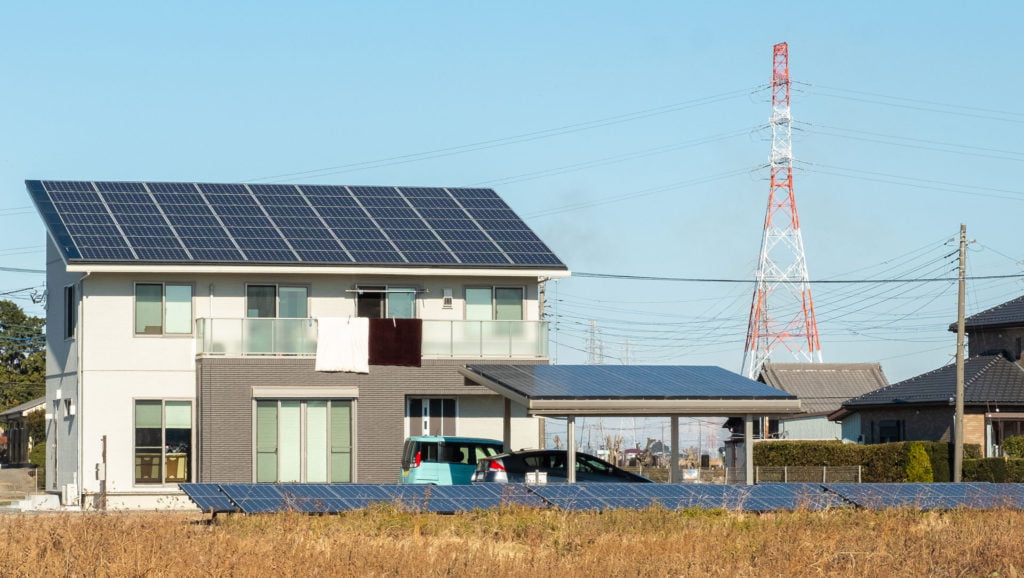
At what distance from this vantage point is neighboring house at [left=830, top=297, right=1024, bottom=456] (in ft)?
148

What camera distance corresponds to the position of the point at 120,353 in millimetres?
33438

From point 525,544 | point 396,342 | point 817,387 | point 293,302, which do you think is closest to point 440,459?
point 396,342

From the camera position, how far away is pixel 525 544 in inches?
709

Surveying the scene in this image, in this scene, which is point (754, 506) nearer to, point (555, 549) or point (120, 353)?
point (555, 549)

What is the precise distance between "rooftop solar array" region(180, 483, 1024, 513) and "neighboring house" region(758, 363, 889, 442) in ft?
Result: 122

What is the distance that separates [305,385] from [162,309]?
3.95m

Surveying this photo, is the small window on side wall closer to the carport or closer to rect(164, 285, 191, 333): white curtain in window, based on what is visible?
rect(164, 285, 191, 333): white curtain in window

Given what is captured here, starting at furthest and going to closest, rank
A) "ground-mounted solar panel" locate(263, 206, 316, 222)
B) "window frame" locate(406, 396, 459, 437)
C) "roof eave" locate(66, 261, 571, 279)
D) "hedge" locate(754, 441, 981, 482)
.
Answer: "hedge" locate(754, 441, 981, 482) < "ground-mounted solar panel" locate(263, 206, 316, 222) < "window frame" locate(406, 396, 459, 437) < "roof eave" locate(66, 261, 571, 279)

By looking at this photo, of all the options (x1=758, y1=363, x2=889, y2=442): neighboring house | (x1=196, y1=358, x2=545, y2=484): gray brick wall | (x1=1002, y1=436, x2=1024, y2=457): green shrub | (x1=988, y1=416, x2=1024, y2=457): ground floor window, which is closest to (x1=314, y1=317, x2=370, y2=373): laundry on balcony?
(x1=196, y1=358, x2=545, y2=484): gray brick wall

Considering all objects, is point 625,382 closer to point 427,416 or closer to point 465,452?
point 465,452

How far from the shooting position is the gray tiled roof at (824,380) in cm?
6241

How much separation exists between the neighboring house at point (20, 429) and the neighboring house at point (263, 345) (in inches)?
920

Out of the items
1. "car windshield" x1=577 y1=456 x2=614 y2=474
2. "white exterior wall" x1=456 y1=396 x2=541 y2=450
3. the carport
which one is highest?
the carport

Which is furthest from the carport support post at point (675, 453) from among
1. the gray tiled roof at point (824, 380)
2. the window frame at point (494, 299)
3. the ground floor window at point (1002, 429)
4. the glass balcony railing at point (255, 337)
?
the gray tiled roof at point (824, 380)
